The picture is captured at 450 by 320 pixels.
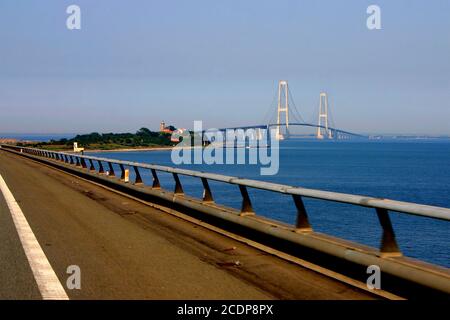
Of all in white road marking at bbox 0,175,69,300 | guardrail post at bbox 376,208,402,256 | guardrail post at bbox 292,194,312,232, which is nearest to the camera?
white road marking at bbox 0,175,69,300

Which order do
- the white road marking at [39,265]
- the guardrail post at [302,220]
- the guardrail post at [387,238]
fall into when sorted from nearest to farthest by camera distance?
1. the white road marking at [39,265]
2. the guardrail post at [387,238]
3. the guardrail post at [302,220]

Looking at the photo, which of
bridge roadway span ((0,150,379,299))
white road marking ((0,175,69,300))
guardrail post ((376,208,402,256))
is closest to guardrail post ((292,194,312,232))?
bridge roadway span ((0,150,379,299))

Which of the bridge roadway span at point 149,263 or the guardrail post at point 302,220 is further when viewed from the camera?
the guardrail post at point 302,220

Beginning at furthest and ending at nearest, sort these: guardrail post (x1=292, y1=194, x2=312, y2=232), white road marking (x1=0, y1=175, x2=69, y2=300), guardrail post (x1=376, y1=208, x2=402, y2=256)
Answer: guardrail post (x1=292, y1=194, x2=312, y2=232)
guardrail post (x1=376, y1=208, x2=402, y2=256)
white road marking (x1=0, y1=175, x2=69, y2=300)

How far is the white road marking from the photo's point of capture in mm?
7414

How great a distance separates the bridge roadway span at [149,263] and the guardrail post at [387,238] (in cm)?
62

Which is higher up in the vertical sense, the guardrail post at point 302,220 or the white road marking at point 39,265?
the guardrail post at point 302,220

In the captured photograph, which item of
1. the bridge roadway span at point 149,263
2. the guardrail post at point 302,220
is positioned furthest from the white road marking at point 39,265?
the guardrail post at point 302,220

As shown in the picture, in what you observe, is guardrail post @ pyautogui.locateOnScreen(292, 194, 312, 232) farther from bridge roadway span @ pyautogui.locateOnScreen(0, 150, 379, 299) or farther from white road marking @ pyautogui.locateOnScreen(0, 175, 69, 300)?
white road marking @ pyautogui.locateOnScreen(0, 175, 69, 300)

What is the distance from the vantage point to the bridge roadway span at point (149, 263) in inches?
295

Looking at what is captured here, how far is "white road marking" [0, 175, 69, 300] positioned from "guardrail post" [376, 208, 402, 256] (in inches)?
147

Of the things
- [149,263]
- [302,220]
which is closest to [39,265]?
[149,263]

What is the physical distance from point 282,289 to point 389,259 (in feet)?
4.26

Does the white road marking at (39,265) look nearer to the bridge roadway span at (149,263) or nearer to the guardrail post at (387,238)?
the bridge roadway span at (149,263)
